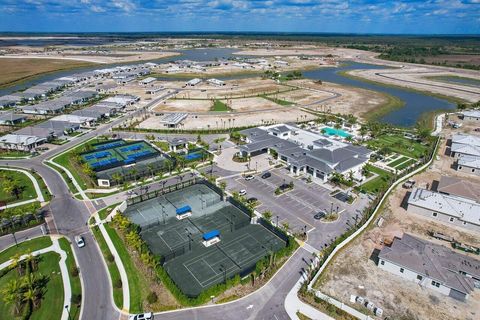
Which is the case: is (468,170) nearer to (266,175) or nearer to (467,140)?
(467,140)

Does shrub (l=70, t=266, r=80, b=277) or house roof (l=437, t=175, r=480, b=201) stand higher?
house roof (l=437, t=175, r=480, b=201)

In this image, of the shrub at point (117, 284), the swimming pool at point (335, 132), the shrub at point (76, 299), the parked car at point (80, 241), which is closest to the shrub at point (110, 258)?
the shrub at point (117, 284)

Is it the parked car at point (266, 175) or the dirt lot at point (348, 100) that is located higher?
the dirt lot at point (348, 100)

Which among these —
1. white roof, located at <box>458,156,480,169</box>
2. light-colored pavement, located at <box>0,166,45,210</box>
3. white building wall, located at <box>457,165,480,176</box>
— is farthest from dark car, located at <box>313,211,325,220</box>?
light-colored pavement, located at <box>0,166,45,210</box>

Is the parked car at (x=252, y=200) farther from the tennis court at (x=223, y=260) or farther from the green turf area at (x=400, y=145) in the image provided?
the green turf area at (x=400, y=145)

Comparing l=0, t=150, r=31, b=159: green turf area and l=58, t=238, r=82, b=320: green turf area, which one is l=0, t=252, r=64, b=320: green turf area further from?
l=0, t=150, r=31, b=159: green turf area

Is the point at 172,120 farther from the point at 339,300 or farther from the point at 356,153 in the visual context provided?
the point at 339,300
